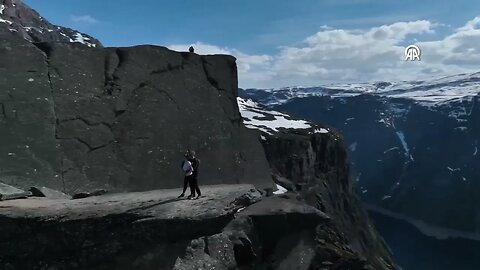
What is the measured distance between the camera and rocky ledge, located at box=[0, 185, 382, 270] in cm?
1585

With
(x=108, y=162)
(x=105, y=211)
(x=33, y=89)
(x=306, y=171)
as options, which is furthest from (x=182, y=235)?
(x=306, y=171)

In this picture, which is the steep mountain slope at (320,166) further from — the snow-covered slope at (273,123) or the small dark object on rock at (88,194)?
the small dark object on rock at (88,194)

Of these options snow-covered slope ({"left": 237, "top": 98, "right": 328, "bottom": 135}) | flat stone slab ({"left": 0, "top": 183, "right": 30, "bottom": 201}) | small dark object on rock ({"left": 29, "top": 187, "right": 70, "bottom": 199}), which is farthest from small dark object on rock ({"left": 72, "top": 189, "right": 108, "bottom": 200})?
snow-covered slope ({"left": 237, "top": 98, "right": 328, "bottom": 135})

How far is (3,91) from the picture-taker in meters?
22.9

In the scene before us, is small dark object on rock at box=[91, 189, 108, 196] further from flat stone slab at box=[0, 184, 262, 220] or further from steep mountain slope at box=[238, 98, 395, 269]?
steep mountain slope at box=[238, 98, 395, 269]

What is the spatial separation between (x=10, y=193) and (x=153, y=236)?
7059 mm

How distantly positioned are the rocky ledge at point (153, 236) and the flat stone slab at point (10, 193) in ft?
3.04

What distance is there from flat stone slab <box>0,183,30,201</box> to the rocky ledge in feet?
3.04

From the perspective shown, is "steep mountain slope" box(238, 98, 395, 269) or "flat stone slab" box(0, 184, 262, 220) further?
"steep mountain slope" box(238, 98, 395, 269)

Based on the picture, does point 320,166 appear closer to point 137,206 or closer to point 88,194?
point 88,194

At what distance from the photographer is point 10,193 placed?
64.1ft

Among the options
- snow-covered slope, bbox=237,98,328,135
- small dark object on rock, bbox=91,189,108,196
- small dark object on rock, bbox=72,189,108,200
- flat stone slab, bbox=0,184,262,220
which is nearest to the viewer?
flat stone slab, bbox=0,184,262,220

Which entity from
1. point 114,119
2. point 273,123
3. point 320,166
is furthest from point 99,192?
point 273,123

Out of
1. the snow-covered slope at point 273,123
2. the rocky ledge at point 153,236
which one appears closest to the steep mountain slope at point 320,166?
the snow-covered slope at point 273,123
